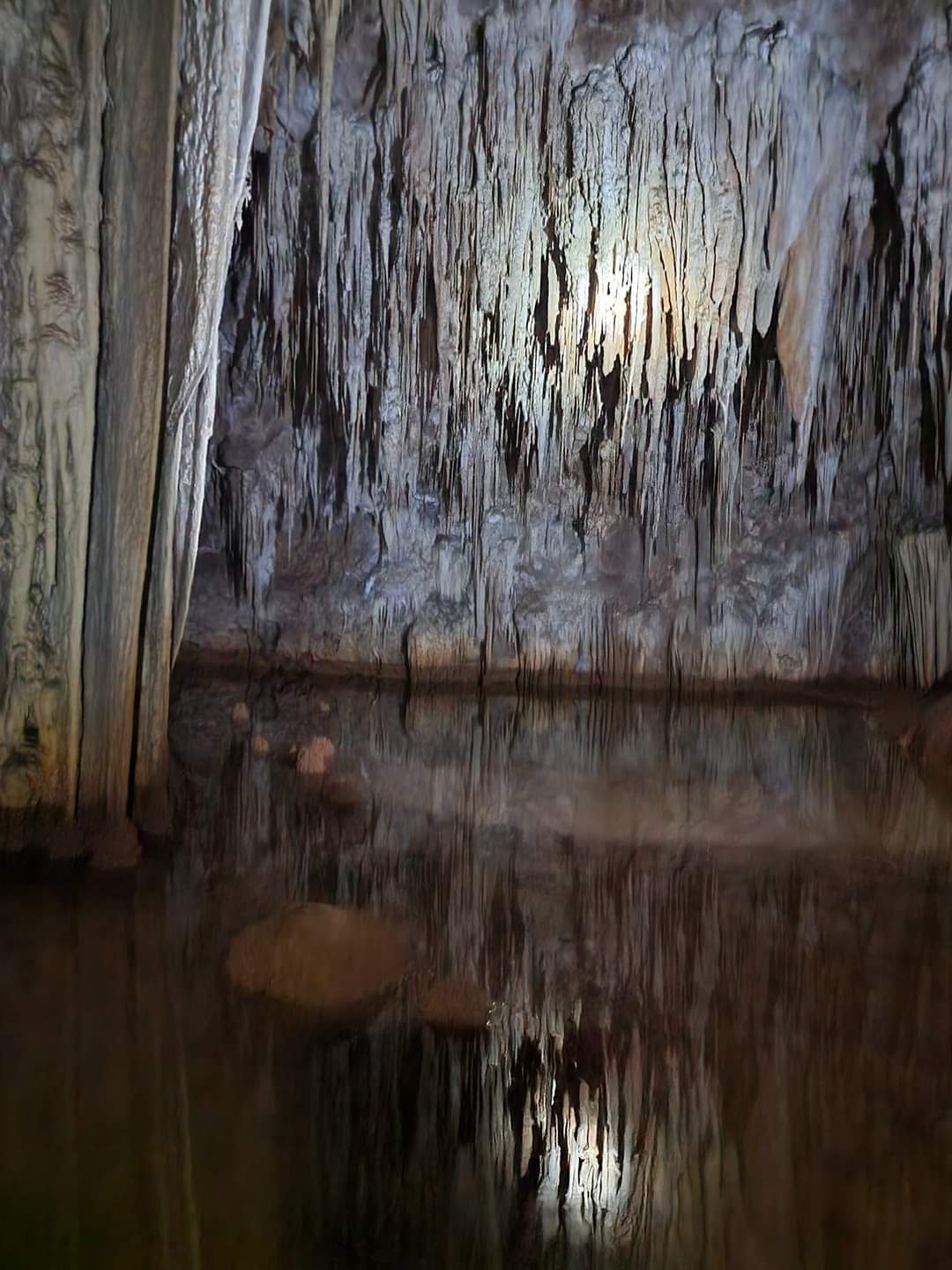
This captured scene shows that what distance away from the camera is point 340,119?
6043 mm

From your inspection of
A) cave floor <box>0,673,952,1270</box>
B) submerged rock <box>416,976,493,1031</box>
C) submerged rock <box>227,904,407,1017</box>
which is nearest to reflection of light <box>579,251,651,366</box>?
cave floor <box>0,673,952,1270</box>

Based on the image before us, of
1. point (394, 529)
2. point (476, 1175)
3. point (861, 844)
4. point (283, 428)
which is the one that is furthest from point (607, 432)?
point (476, 1175)

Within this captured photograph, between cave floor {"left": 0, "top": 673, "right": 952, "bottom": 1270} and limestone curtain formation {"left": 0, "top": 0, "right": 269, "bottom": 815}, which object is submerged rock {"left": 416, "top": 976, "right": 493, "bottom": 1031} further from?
limestone curtain formation {"left": 0, "top": 0, "right": 269, "bottom": 815}

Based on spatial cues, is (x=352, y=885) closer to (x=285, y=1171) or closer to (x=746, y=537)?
(x=285, y=1171)

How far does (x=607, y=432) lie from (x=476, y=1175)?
681cm

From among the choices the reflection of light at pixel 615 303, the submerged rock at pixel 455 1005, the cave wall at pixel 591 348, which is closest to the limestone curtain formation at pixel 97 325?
the submerged rock at pixel 455 1005

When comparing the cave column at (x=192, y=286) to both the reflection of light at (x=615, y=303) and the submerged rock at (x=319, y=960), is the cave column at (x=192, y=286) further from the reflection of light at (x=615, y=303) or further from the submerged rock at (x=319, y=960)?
the reflection of light at (x=615, y=303)

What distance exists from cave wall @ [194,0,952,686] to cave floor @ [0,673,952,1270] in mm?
4283

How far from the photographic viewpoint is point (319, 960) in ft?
7.47

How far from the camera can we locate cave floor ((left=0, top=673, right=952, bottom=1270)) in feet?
4.69

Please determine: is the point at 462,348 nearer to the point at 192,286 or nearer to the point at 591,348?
the point at 591,348

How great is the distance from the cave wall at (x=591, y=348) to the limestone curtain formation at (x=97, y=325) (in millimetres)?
2530

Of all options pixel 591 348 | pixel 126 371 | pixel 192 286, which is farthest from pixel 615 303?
pixel 126 371

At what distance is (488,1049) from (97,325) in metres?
2.30
